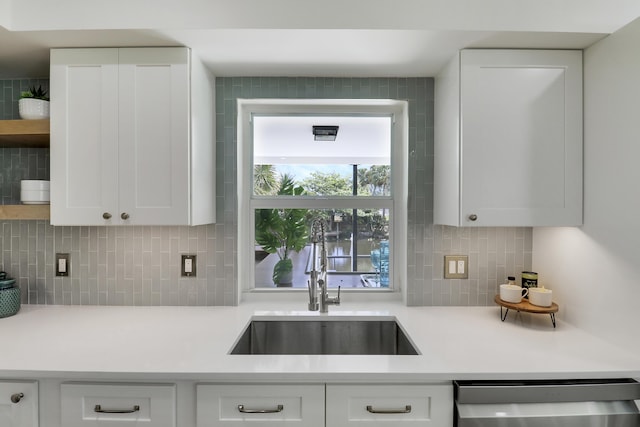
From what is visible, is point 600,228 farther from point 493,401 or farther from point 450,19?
point 450,19

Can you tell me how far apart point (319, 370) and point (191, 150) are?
1.02m

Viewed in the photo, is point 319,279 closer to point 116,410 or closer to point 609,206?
point 116,410

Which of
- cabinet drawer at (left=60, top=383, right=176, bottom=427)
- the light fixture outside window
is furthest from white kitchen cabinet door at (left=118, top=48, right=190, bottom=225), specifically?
the light fixture outside window

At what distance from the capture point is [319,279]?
1809mm

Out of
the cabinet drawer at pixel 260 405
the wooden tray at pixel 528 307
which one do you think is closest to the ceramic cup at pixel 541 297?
the wooden tray at pixel 528 307

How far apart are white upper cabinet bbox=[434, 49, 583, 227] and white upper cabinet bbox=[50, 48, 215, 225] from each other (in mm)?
1192

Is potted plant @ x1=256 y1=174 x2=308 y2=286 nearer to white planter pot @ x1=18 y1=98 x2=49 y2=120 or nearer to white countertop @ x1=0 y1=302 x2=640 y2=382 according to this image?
white countertop @ x1=0 y1=302 x2=640 y2=382

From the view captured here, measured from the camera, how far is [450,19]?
1347 millimetres

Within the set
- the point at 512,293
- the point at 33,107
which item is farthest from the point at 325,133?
the point at 33,107

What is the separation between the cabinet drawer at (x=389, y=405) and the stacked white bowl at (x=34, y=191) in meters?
1.49

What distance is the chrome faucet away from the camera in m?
1.76

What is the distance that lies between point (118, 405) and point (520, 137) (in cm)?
183

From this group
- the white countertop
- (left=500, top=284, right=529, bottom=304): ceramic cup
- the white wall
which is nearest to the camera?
the white countertop

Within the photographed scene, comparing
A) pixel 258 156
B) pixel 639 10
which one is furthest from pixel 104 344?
pixel 639 10
